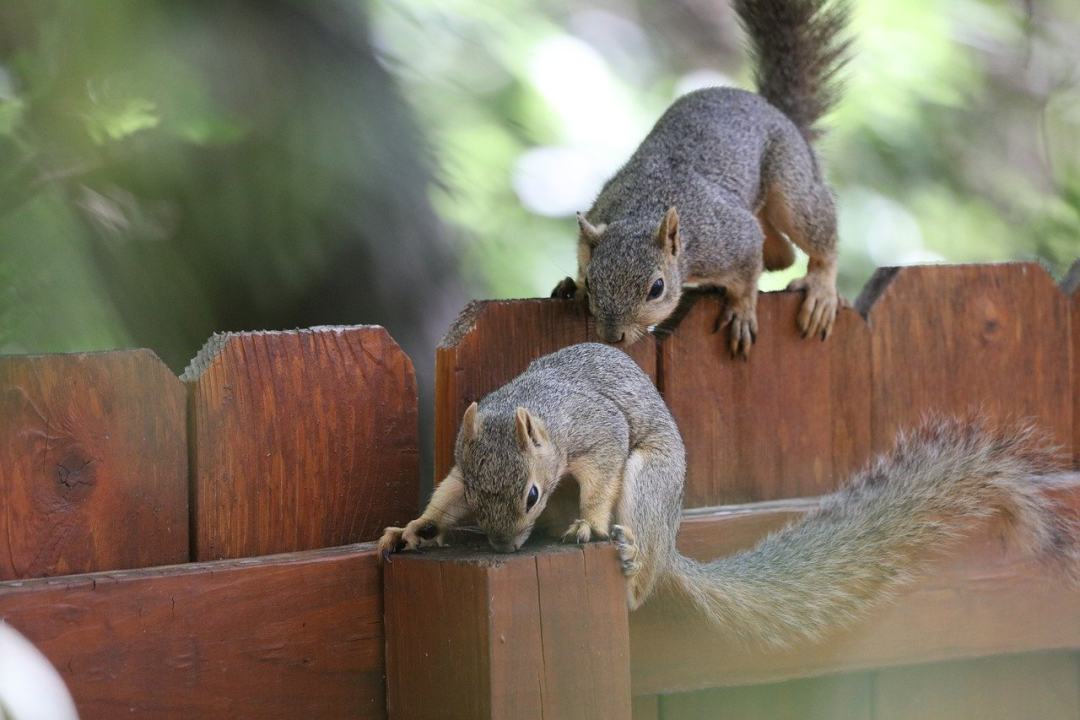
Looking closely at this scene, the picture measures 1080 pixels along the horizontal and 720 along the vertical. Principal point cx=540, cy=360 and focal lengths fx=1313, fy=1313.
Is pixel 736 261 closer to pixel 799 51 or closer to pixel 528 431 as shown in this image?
pixel 799 51

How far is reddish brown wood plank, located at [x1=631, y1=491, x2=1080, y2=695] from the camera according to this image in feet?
4.42

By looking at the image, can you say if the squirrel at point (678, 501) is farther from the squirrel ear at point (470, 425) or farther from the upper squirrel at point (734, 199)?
the upper squirrel at point (734, 199)

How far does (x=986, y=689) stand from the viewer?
60.8 inches

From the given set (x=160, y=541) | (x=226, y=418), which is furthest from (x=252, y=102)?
(x=160, y=541)

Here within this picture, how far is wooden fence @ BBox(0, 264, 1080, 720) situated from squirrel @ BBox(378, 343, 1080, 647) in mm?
39

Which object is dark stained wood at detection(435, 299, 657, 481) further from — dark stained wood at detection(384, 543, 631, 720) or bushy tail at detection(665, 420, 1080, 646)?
bushy tail at detection(665, 420, 1080, 646)

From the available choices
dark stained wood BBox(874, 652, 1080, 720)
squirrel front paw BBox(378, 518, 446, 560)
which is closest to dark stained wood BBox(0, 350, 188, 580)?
squirrel front paw BBox(378, 518, 446, 560)

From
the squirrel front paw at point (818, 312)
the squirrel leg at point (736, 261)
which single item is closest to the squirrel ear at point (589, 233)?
the squirrel leg at point (736, 261)

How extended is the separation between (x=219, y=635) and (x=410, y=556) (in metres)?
0.18

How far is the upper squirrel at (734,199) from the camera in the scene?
1.66 meters

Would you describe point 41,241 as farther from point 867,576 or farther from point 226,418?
point 867,576

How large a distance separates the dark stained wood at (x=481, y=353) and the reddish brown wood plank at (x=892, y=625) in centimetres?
25

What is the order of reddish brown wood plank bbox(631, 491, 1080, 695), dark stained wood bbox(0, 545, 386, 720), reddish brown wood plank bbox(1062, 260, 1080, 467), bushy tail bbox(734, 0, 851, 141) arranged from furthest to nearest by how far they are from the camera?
bushy tail bbox(734, 0, 851, 141), reddish brown wood plank bbox(1062, 260, 1080, 467), reddish brown wood plank bbox(631, 491, 1080, 695), dark stained wood bbox(0, 545, 386, 720)

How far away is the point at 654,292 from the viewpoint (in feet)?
5.66
